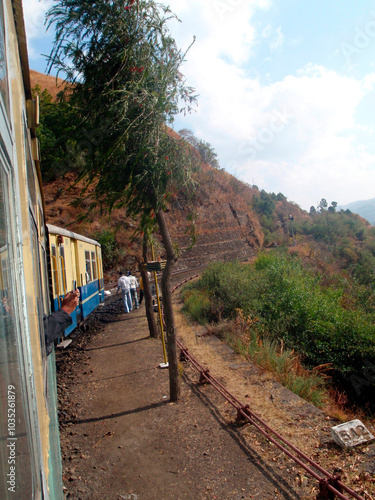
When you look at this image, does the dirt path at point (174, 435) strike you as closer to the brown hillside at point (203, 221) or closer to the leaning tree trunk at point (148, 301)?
the leaning tree trunk at point (148, 301)

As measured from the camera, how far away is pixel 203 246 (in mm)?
37188

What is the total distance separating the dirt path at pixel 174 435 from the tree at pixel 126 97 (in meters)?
2.98

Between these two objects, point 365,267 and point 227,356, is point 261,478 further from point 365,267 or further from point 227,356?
point 365,267

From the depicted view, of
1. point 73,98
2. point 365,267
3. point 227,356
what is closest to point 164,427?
point 227,356

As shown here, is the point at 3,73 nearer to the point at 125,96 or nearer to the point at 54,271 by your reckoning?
the point at 125,96

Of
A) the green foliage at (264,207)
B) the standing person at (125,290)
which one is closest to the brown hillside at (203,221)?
the green foliage at (264,207)

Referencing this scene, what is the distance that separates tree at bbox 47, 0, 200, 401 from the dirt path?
298 centimetres

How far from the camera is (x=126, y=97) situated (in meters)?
5.15

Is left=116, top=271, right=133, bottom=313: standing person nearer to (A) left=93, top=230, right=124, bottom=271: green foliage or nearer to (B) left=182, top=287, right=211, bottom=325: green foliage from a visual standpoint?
(B) left=182, top=287, right=211, bottom=325: green foliage

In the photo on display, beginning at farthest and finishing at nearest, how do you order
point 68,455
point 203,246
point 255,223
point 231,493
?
point 255,223
point 203,246
point 68,455
point 231,493

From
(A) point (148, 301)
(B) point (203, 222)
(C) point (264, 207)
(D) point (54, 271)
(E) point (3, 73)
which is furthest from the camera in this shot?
(C) point (264, 207)

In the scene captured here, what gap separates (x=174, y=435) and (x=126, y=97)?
4.95 meters

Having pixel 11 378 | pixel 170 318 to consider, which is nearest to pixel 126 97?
pixel 170 318

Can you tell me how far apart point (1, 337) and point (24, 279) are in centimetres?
39
